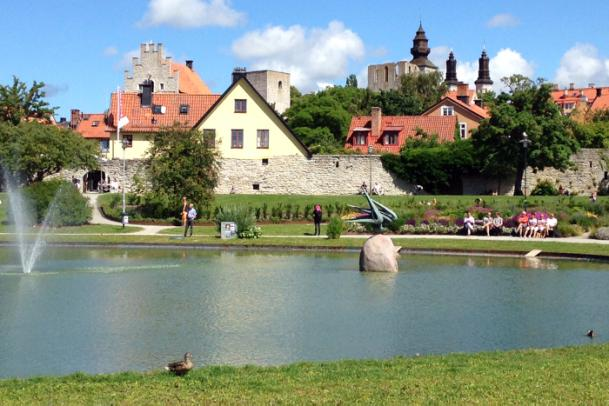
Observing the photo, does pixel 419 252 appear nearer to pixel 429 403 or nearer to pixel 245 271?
pixel 245 271

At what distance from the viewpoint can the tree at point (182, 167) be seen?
41969 millimetres

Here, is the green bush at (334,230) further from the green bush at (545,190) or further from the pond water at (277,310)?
the green bush at (545,190)

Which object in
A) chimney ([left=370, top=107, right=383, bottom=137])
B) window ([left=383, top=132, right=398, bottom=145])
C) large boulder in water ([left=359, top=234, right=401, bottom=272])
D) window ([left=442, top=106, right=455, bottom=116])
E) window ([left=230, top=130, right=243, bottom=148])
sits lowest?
large boulder in water ([left=359, top=234, right=401, bottom=272])

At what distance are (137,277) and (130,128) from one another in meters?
39.7

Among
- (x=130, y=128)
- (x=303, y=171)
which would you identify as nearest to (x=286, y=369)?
(x=303, y=171)

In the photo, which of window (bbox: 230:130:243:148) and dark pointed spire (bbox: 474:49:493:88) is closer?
window (bbox: 230:130:243:148)

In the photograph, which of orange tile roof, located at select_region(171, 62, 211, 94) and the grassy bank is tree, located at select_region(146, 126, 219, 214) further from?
orange tile roof, located at select_region(171, 62, 211, 94)

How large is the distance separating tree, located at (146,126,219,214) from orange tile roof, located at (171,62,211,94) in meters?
40.0

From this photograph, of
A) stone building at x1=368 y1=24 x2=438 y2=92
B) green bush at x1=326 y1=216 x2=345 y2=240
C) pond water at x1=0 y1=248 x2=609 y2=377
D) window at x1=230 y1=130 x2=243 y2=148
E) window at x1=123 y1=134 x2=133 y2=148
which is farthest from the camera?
stone building at x1=368 y1=24 x2=438 y2=92

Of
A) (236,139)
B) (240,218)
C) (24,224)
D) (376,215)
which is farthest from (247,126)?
(376,215)

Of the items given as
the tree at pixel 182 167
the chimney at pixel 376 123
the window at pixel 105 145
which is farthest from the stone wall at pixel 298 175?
the chimney at pixel 376 123

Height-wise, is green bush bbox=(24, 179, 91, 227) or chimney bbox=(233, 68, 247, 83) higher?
chimney bbox=(233, 68, 247, 83)

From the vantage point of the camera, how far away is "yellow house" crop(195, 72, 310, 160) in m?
56.7

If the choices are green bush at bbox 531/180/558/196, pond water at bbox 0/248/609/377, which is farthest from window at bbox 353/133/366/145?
pond water at bbox 0/248/609/377
